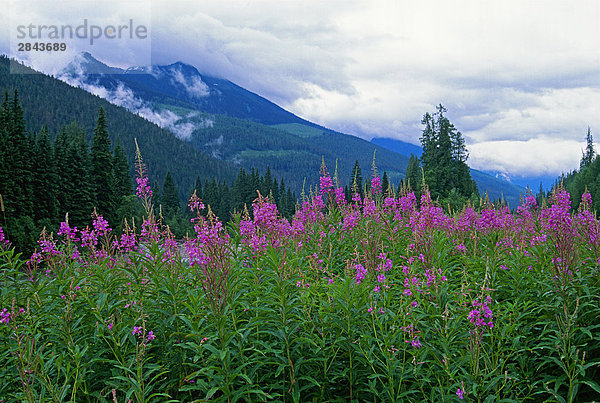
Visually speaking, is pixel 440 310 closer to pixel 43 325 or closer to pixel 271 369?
pixel 271 369

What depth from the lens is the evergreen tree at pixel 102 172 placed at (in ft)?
192

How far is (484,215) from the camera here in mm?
9195

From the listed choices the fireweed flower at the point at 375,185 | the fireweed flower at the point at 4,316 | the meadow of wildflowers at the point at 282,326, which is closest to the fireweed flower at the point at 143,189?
the meadow of wildflowers at the point at 282,326

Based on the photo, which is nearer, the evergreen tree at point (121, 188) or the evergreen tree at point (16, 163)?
the evergreen tree at point (16, 163)

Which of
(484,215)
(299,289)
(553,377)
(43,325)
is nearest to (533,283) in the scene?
(553,377)

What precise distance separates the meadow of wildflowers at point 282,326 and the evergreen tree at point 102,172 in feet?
192

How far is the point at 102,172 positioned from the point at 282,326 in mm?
62223

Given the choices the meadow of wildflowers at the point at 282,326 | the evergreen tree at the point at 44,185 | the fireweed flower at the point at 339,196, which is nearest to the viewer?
the meadow of wildflowers at the point at 282,326

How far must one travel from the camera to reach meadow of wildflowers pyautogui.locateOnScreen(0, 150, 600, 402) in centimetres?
459

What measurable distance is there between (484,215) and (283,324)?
6.27 m

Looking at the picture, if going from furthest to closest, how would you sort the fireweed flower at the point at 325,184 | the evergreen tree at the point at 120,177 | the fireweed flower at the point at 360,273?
the evergreen tree at the point at 120,177, the fireweed flower at the point at 325,184, the fireweed flower at the point at 360,273

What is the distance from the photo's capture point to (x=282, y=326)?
502 centimetres

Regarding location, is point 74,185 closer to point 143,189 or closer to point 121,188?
point 121,188

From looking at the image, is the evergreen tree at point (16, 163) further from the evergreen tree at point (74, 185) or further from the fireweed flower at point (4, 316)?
the fireweed flower at point (4, 316)
